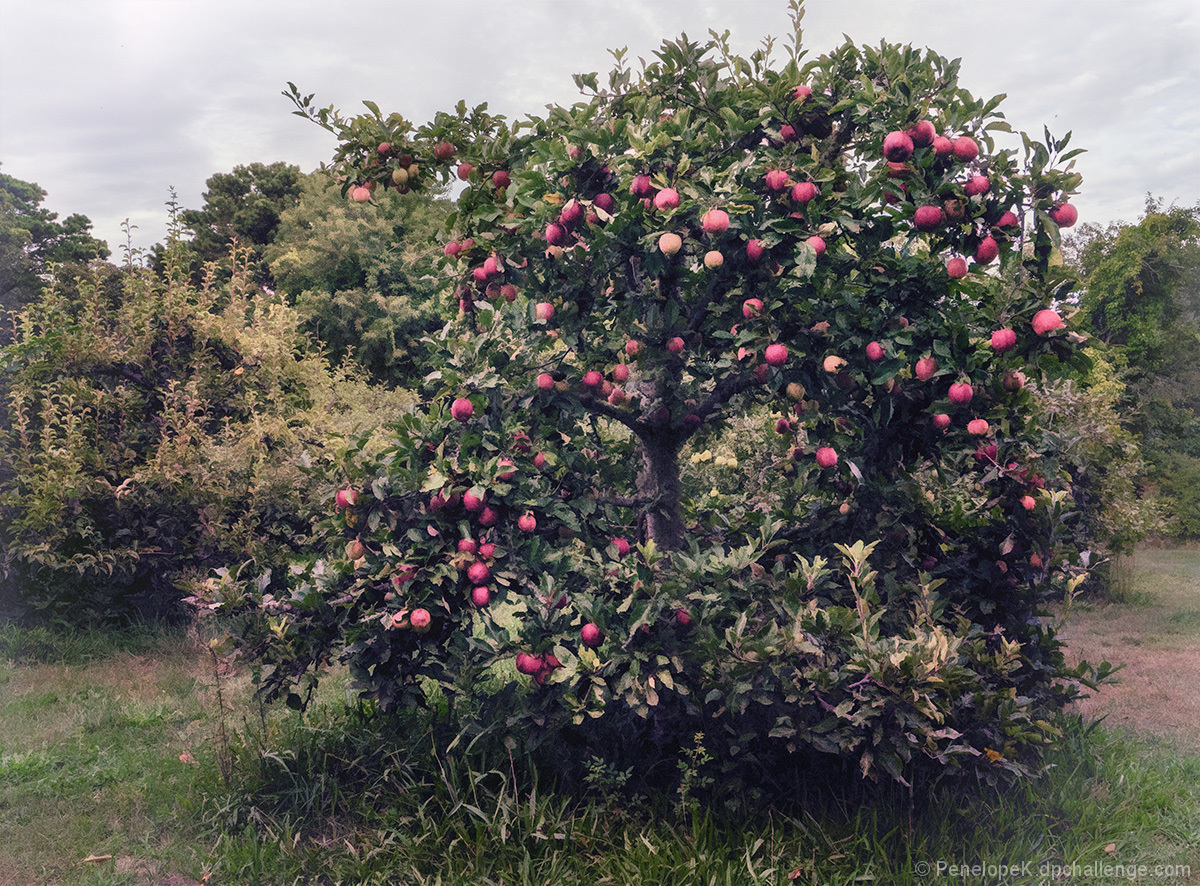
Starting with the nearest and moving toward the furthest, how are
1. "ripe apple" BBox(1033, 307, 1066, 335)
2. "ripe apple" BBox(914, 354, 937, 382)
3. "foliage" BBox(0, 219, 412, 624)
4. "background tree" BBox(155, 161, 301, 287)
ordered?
"ripe apple" BBox(1033, 307, 1066, 335) < "ripe apple" BBox(914, 354, 937, 382) < "foliage" BBox(0, 219, 412, 624) < "background tree" BBox(155, 161, 301, 287)

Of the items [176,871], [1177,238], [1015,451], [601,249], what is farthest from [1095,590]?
[1177,238]

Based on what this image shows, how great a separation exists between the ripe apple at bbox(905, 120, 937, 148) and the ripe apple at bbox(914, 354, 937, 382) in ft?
2.97

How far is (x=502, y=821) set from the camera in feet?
11.3

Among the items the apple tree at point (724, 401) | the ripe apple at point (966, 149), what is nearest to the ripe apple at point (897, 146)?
the apple tree at point (724, 401)

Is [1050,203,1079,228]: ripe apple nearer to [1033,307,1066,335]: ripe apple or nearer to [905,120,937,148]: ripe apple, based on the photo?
[1033,307,1066,335]: ripe apple

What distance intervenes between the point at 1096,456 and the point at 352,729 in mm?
9054

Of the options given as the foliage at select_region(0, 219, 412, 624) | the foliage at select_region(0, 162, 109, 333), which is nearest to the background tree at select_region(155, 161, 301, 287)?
the foliage at select_region(0, 162, 109, 333)

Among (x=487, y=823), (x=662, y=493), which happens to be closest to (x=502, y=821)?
(x=487, y=823)

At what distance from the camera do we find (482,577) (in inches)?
133

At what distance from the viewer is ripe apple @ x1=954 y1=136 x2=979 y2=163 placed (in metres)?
3.10

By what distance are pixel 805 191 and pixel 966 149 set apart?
0.66 metres

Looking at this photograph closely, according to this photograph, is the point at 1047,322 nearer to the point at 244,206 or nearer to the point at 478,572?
the point at 478,572

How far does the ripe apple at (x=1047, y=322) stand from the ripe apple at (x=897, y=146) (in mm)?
873

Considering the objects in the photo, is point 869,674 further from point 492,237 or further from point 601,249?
point 492,237
